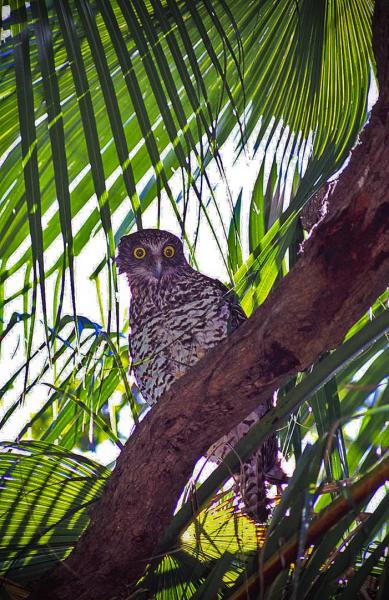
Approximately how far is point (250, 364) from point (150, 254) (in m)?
2.71

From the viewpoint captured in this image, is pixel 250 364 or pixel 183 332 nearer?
A: pixel 250 364

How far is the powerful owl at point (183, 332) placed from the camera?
3.81 meters

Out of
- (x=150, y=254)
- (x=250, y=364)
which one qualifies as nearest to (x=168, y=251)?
(x=150, y=254)

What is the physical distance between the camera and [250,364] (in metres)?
2.08

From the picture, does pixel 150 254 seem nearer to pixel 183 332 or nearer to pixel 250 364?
pixel 183 332

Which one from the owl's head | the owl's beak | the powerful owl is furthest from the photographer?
the owl's head

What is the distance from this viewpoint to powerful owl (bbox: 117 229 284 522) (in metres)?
3.81

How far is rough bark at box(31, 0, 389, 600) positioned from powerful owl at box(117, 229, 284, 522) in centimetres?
122

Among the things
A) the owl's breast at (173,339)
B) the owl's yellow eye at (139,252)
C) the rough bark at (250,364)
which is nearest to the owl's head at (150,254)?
the owl's yellow eye at (139,252)

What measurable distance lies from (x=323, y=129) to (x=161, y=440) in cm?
122

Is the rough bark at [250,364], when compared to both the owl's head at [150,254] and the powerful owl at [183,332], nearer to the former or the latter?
the powerful owl at [183,332]

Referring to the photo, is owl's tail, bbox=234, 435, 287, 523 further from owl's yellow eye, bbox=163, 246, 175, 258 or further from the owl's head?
owl's yellow eye, bbox=163, 246, 175, 258

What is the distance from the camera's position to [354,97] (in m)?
2.66

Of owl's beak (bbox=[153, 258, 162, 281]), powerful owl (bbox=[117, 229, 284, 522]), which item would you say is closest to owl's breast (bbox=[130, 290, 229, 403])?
powerful owl (bbox=[117, 229, 284, 522])
